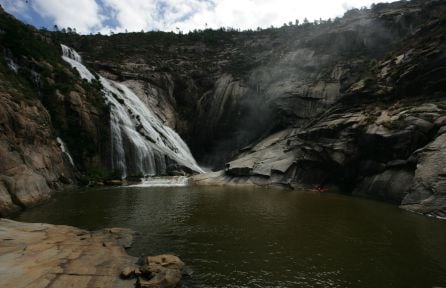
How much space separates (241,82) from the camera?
2953 inches

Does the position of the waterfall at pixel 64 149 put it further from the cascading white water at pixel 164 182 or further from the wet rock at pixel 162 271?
the wet rock at pixel 162 271

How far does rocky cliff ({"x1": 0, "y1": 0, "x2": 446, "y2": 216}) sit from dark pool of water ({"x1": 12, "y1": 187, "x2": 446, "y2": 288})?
286 inches

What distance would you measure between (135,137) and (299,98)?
28.9m

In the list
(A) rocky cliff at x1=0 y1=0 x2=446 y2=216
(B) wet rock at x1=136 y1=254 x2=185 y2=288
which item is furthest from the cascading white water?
(B) wet rock at x1=136 y1=254 x2=185 y2=288

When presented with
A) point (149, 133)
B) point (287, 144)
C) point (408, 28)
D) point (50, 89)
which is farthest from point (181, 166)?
point (408, 28)

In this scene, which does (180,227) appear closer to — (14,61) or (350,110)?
(350,110)

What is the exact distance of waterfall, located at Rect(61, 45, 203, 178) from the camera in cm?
5062

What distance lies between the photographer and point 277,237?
18.6 meters

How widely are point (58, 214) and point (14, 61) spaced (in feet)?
103

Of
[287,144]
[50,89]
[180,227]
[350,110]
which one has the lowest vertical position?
[180,227]

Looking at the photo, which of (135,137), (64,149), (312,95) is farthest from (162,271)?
(312,95)

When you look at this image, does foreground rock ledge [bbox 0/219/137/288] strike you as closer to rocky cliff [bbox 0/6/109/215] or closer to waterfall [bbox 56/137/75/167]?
rocky cliff [bbox 0/6/109/215]

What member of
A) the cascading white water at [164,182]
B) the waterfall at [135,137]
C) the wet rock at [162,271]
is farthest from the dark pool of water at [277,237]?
the waterfall at [135,137]

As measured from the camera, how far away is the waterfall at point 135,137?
50.6 metres
